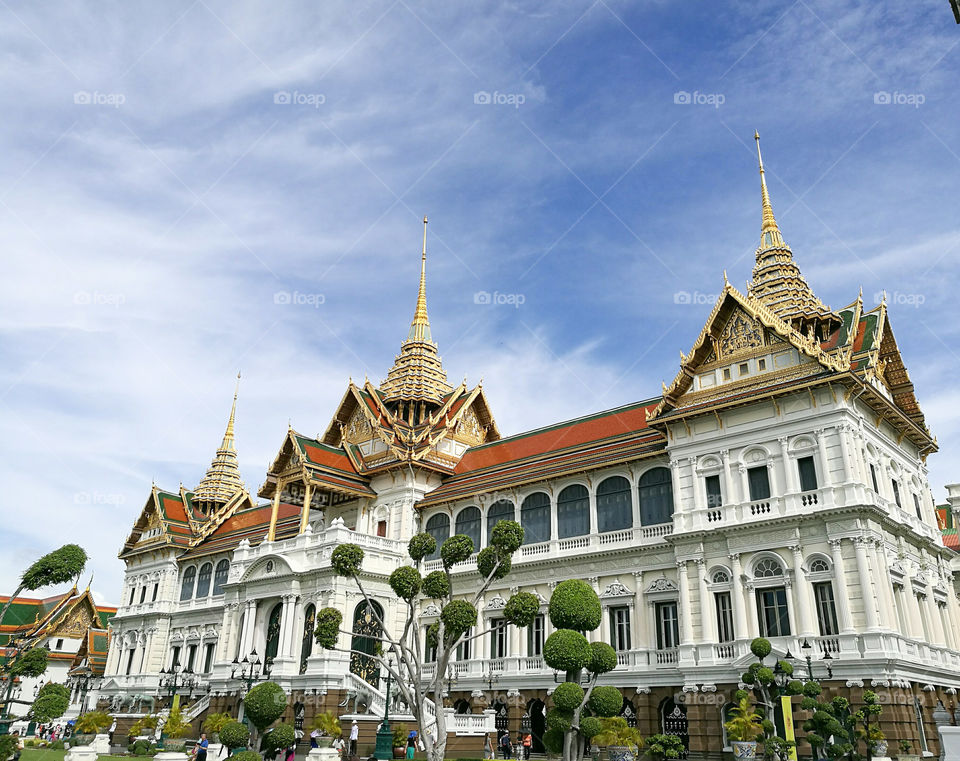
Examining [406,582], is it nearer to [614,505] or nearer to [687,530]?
[687,530]

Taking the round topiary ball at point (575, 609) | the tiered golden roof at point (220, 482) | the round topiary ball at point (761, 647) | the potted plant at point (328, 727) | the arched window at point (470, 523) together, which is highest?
the tiered golden roof at point (220, 482)

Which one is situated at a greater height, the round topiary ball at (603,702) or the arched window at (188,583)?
the arched window at (188,583)

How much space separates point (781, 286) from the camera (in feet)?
110

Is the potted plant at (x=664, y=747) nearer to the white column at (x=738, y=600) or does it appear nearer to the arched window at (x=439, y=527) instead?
the white column at (x=738, y=600)

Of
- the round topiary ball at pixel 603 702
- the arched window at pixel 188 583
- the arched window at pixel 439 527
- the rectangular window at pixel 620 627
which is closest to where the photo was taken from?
the round topiary ball at pixel 603 702

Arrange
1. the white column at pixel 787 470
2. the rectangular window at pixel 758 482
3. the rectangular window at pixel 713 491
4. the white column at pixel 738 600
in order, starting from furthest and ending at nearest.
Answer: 1. the rectangular window at pixel 713 491
2. the rectangular window at pixel 758 482
3. the white column at pixel 787 470
4. the white column at pixel 738 600

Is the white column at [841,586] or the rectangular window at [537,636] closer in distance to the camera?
the white column at [841,586]

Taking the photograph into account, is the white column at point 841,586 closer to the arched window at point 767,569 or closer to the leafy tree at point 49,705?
the arched window at point 767,569

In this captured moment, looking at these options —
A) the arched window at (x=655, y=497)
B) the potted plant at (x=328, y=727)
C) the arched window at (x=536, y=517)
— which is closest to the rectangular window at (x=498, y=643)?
the arched window at (x=536, y=517)

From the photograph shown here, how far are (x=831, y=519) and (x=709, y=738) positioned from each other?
747 centimetres

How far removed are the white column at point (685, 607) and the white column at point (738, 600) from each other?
1485 millimetres

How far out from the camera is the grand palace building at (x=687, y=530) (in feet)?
81.8

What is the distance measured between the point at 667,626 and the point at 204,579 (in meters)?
31.5

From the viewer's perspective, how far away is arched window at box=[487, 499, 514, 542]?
116 ft
